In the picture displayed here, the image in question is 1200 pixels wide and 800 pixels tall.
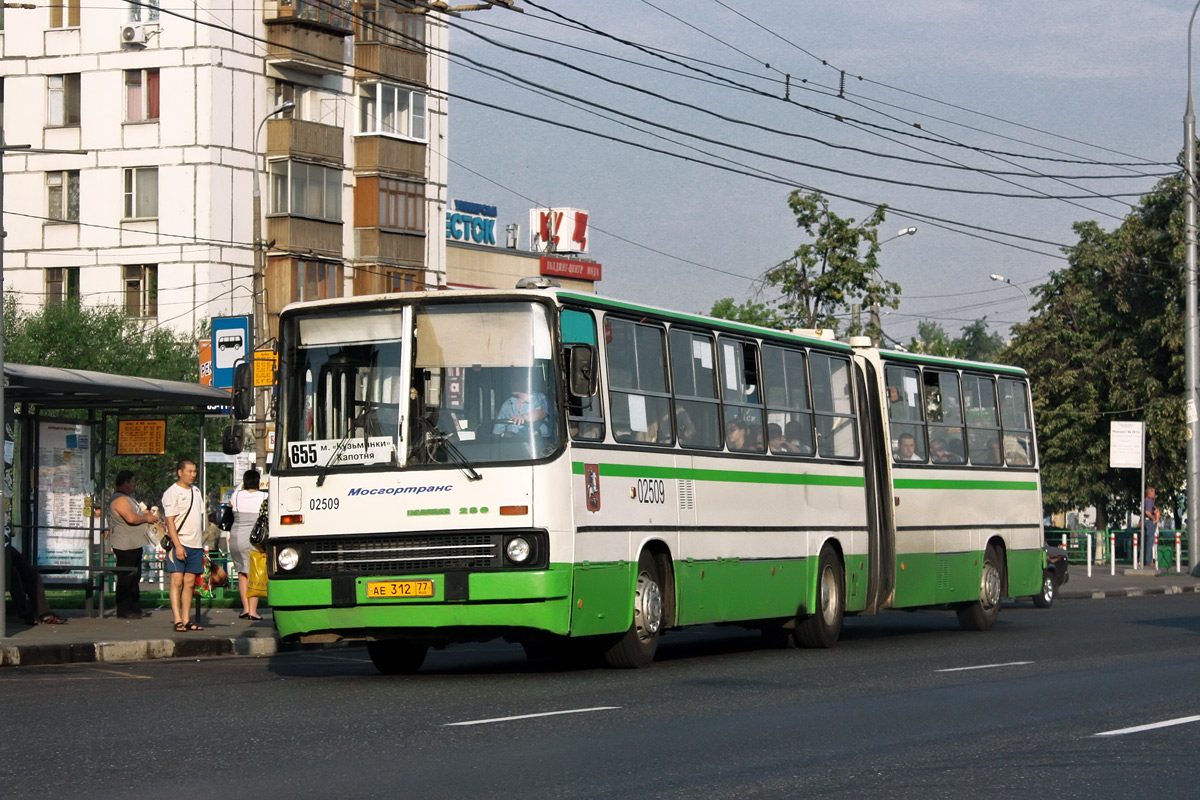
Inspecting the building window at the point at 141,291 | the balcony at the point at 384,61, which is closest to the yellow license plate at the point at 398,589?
the building window at the point at 141,291

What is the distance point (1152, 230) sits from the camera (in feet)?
188

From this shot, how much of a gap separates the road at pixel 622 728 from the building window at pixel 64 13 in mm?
42358

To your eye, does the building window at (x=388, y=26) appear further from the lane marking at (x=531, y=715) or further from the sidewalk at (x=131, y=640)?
the lane marking at (x=531, y=715)

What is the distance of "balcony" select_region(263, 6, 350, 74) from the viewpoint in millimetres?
55250

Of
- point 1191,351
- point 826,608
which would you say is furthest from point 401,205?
point 826,608

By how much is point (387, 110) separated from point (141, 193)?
8.46 meters

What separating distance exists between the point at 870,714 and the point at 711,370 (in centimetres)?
605

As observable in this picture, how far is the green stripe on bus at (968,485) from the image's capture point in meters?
21.7

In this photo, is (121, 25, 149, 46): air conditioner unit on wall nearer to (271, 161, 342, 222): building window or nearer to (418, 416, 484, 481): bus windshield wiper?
(271, 161, 342, 222): building window

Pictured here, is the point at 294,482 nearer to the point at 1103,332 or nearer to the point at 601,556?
the point at 601,556

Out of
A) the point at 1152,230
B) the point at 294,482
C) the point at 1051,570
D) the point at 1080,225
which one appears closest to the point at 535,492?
the point at 294,482

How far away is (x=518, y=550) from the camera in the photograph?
14664mm

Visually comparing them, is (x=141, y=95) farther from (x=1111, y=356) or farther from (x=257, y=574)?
(x=257, y=574)

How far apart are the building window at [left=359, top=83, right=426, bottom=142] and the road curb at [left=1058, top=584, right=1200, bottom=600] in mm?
30333
